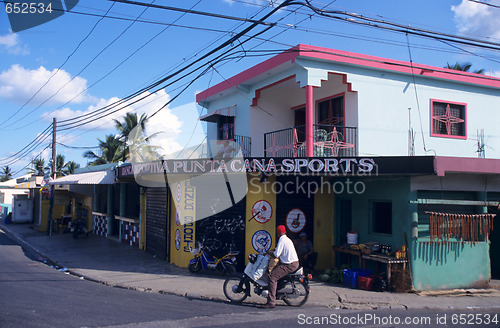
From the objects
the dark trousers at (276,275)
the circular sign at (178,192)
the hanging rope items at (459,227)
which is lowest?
the dark trousers at (276,275)

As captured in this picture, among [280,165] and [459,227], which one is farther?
[459,227]

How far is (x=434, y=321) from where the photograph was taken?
291 inches

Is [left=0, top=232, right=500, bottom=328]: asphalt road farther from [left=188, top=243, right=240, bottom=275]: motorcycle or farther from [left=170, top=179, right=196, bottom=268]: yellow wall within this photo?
[left=170, top=179, right=196, bottom=268]: yellow wall

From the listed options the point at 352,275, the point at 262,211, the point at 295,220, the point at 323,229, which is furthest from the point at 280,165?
the point at 352,275

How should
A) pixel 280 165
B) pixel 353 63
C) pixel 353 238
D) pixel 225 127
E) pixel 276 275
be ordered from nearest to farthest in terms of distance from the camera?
1. pixel 276 275
2. pixel 280 165
3. pixel 353 238
4. pixel 353 63
5. pixel 225 127

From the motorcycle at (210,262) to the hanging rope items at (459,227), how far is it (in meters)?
5.35

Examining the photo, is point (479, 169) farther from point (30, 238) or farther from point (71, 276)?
point (30, 238)

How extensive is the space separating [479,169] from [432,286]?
3.22 meters

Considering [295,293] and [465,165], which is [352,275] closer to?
[295,293]

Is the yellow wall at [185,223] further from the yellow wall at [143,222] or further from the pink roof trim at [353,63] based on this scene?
the pink roof trim at [353,63]

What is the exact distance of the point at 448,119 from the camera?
14633 mm

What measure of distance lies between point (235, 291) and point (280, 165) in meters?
3.46

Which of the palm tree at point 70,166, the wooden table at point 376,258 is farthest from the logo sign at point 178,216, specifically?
the palm tree at point 70,166

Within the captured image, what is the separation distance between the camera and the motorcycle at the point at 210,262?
428 inches
